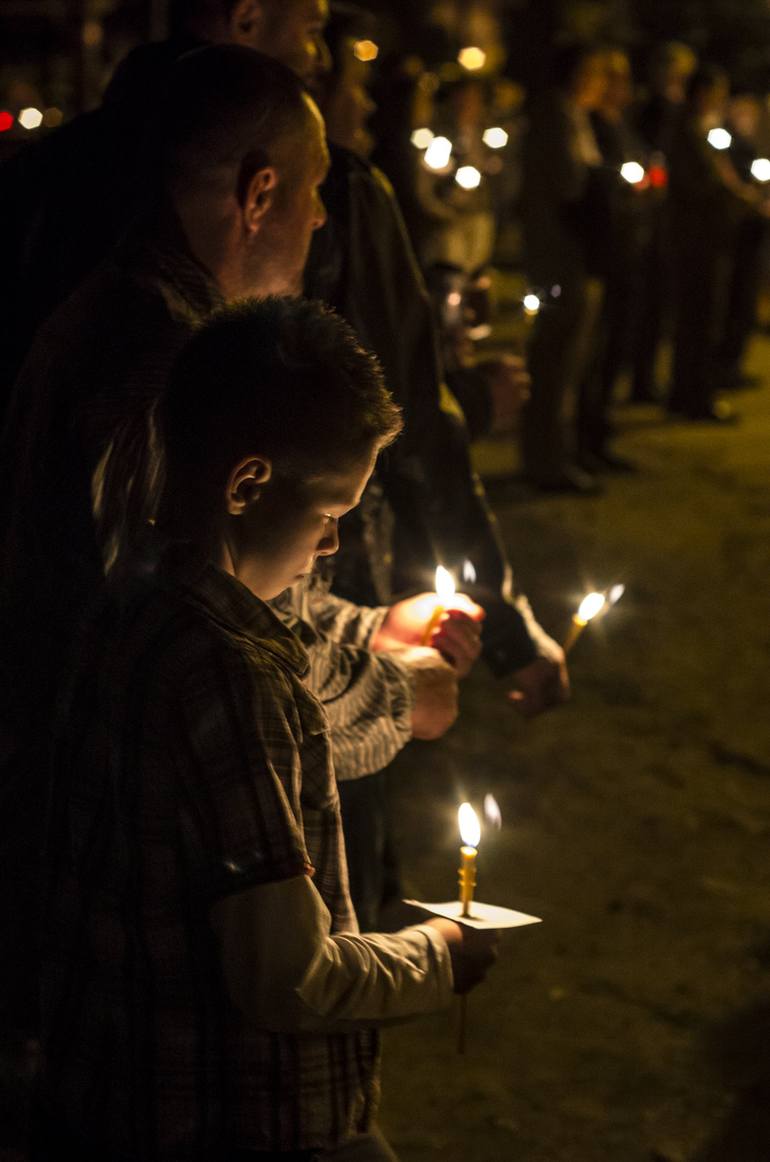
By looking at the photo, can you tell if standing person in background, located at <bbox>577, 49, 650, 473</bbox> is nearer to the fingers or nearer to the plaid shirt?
the fingers

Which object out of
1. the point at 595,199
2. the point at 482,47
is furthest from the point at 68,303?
the point at 482,47

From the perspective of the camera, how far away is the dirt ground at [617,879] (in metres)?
3.53

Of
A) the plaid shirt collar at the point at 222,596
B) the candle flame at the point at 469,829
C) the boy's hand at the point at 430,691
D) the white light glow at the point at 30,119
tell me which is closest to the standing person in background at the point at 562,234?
the boy's hand at the point at 430,691

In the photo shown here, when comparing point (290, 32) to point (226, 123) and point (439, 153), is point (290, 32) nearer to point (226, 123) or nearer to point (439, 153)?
point (226, 123)

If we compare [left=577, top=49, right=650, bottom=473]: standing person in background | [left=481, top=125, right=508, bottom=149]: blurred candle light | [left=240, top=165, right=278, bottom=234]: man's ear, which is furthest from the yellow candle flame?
[left=481, top=125, right=508, bottom=149]: blurred candle light

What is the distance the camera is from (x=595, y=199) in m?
8.11

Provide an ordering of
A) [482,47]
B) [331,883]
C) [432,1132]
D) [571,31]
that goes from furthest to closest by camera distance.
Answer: [482,47] < [571,31] < [432,1132] < [331,883]

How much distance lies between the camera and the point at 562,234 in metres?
8.28

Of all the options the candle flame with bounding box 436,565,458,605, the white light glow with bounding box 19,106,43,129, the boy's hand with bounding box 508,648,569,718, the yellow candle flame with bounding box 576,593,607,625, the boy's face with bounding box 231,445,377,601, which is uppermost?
the white light glow with bounding box 19,106,43,129

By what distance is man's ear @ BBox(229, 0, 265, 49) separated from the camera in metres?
3.06

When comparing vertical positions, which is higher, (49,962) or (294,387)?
(294,387)

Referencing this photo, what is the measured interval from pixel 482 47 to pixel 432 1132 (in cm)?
3169

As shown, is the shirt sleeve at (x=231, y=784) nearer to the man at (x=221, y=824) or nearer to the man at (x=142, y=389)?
the man at (x=221, y=824)

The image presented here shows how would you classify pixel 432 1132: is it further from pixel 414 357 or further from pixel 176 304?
pixel 176 304
